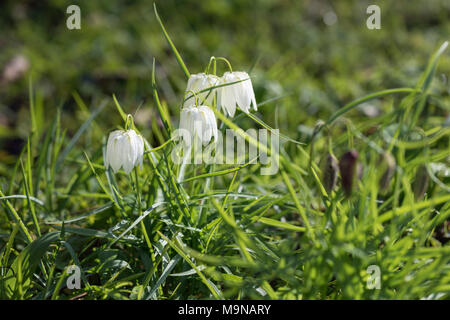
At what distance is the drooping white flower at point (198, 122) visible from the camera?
45.8 inches

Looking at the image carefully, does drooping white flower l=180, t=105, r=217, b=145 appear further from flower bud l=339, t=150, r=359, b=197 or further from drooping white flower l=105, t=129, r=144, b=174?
flower bud l=339, t=150, r=359, b=197

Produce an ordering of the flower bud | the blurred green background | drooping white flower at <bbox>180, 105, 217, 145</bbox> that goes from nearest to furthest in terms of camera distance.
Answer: the flower bud → drooping white flower at <bbox>180, 105, 217, 145</bbox> → the blurred green background

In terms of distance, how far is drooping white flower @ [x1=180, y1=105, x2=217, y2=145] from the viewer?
45.8 inches

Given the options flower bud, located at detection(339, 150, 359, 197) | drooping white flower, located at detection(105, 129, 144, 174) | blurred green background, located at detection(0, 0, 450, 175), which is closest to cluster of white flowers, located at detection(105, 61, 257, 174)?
drooping white flower, located at detection(105, 129, 144, 174)

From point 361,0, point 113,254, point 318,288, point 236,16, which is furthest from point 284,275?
point 361,0

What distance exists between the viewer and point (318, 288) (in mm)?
1078

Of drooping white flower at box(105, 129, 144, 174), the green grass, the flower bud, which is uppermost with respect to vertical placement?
drooping white flower at box(105, 129, 144, 174)

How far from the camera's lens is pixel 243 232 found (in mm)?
1144

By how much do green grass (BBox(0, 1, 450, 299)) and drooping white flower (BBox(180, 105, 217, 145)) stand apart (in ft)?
0.35

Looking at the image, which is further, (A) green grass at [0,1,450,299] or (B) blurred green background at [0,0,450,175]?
(B) blurred green background at [0,0,450,175]

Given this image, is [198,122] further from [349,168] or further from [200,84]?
[349,168]

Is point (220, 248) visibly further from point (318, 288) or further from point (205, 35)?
point (205, 35)

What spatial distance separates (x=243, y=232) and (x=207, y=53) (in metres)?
2.40

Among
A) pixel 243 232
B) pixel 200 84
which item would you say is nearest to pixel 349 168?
pixel 243 232
